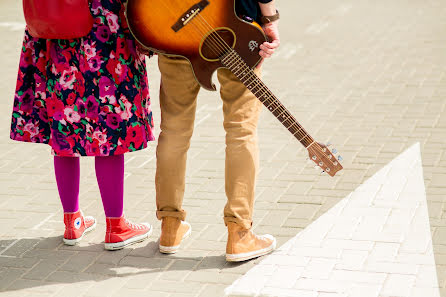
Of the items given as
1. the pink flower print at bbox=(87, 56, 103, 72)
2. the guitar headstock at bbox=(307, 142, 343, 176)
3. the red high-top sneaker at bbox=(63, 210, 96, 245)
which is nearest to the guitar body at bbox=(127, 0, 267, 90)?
the pink flower print at bbox=(87, 56, 103, 72)

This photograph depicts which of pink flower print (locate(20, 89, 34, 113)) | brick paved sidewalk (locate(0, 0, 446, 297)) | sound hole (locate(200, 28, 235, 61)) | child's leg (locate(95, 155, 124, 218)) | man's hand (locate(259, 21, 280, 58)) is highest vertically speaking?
pink flower print (locate(20, 89, 34, 113))

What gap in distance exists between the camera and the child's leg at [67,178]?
440 cm

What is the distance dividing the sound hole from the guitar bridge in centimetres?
13

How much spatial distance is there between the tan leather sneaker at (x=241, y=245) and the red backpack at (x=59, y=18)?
1253mm

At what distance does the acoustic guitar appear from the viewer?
3.86 m

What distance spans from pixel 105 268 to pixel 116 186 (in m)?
0.45

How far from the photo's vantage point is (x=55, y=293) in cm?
395

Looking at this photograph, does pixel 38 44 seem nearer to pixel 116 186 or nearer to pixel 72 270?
pixel 116 186

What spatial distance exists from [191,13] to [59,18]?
25.2 inches

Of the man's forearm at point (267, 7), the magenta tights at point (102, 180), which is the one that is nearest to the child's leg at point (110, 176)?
the magenta tights at point (102, 180)

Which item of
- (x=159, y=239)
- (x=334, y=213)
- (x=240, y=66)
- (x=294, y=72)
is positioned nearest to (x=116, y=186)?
(x=159, y=239)

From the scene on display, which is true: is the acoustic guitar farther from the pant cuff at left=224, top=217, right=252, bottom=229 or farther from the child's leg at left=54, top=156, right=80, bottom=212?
the child's leg at left=54, top=156, right=80, bottom=212

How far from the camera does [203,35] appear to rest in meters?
3.91

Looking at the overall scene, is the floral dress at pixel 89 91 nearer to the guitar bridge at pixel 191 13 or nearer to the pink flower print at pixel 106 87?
the pink flower print at pixel 106 87
